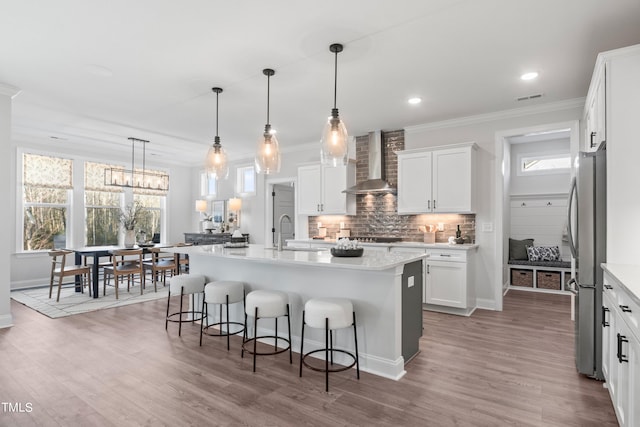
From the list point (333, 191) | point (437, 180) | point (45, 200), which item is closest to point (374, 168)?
point (333, 191)

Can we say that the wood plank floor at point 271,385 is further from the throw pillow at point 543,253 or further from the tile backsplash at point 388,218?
the throw pillow at point 543,253

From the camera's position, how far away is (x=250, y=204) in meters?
8.19

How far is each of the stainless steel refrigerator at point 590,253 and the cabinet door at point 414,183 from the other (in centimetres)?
249

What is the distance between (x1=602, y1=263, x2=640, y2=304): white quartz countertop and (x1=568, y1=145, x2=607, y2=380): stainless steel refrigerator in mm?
180

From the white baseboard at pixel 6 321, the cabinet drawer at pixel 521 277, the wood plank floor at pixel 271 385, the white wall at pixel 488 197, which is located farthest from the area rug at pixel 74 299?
the cabinet drawer at pixel 521 277

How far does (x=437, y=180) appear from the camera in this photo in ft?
17.0

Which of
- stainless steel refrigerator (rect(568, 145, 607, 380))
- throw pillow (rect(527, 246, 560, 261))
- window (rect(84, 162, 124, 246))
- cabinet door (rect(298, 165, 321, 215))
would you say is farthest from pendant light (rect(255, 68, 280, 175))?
window (rect(84, 162, 124, 246))

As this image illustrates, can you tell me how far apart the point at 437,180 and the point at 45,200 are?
7243 millimetres

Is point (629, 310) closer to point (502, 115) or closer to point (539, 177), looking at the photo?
point (502, 115)

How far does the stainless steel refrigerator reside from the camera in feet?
8.88

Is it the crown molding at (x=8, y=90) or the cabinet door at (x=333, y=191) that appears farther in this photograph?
the cabinet door at (x=333, y=191)

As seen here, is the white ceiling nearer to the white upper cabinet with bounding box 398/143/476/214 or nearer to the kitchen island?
the white upper cabinet with bounding box 398/143/476/214

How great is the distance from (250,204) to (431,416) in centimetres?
653

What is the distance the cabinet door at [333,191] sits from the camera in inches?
244
